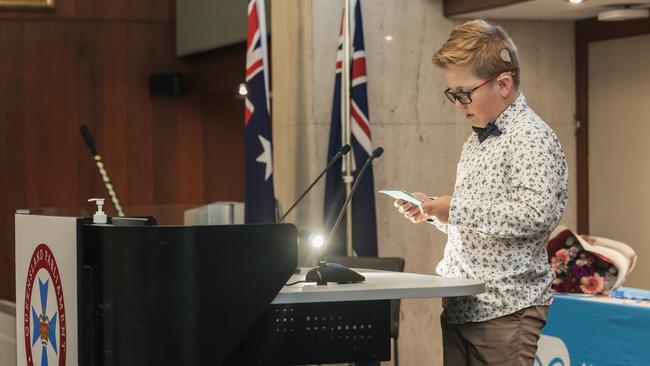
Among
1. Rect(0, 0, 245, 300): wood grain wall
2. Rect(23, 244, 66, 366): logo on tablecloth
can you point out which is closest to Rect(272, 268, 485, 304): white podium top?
Rect(23, 244, 66, 366): logo on tablecloth

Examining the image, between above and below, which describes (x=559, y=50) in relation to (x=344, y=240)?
above

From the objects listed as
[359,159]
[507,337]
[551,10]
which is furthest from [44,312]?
[551,10]

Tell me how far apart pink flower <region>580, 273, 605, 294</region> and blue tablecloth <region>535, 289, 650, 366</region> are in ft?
0.11

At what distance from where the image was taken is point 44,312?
2834 millimetres

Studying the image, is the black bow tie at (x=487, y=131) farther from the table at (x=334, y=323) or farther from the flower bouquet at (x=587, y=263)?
the flower bouquet at (x=587, y=263)

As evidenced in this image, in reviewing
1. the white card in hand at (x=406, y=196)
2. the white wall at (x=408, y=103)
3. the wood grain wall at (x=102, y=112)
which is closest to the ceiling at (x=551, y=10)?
the white wall at (x=408, y=103)

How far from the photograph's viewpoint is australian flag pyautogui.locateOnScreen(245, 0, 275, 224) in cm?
557

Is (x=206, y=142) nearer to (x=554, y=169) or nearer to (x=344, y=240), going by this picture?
(x=344, y=240)

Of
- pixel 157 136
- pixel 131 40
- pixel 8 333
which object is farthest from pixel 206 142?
pixel 8 333

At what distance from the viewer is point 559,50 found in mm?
5828

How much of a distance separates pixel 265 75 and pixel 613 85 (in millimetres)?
1867

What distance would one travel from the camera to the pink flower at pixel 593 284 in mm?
4234

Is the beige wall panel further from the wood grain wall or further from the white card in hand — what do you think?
the wood grain wall

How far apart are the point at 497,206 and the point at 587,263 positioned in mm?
1944
